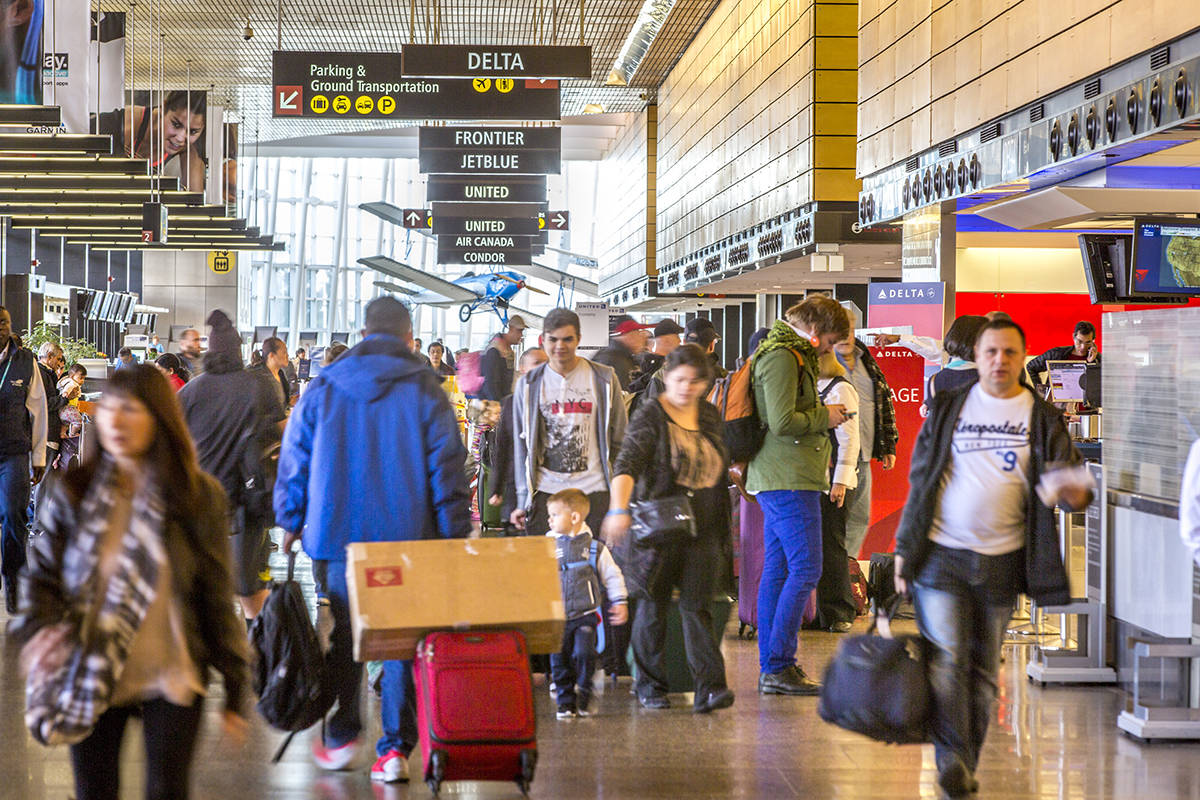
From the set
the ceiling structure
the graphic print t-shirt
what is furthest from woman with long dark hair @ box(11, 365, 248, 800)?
the ceiling structure

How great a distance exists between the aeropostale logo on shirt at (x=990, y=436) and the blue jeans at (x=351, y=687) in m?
1.82

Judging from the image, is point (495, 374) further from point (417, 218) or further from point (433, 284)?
point (433, 284)

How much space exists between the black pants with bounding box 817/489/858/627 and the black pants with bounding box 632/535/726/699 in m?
2.13

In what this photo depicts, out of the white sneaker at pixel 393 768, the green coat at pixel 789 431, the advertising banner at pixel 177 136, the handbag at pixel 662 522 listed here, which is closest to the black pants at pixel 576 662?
the handbag at pixel 662 522

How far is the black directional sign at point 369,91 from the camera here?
11359 millimetres

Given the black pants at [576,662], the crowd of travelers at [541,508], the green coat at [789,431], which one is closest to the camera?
the crowd of travelers at [541,508]

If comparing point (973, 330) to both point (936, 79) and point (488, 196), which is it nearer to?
point (936, 79)

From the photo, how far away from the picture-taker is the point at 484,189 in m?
15.9

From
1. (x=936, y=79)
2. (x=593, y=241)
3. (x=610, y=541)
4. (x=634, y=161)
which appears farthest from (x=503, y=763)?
(x=593, y=241)

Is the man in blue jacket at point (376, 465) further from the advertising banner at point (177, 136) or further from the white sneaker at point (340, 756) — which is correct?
the advertising banner at point (177, 136)

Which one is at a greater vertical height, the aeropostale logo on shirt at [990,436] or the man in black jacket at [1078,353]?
the man in black jacket at [1078,353]

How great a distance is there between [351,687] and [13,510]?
3.76 meters

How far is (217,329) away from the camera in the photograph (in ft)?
20.7

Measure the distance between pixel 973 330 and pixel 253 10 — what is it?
609 inches
